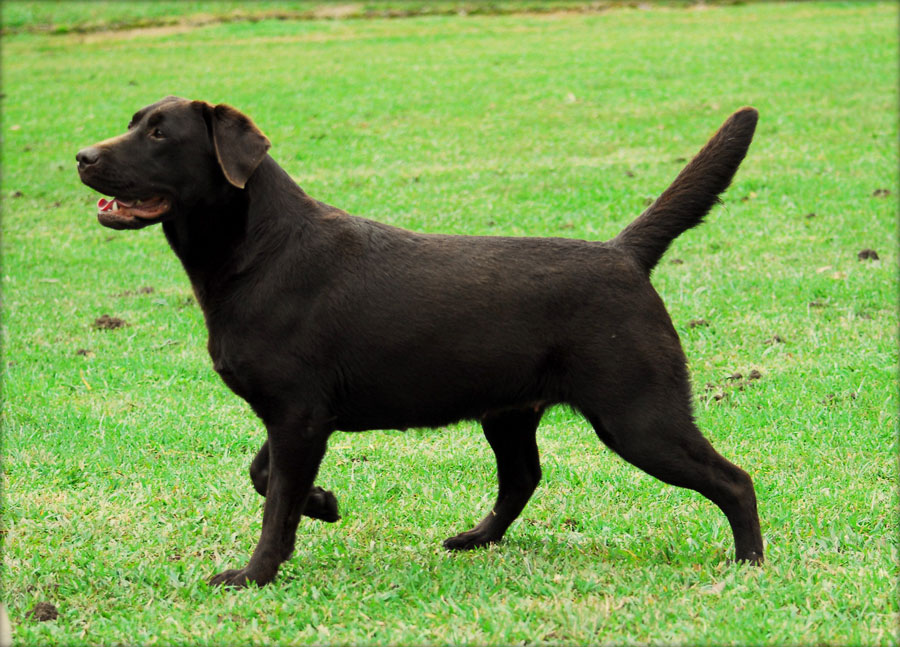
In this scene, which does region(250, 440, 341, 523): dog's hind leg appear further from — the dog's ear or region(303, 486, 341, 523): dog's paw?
the dog's ear

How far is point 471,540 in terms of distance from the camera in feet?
15.9

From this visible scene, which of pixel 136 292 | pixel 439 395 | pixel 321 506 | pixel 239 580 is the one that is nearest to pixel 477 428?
pixel 321 506

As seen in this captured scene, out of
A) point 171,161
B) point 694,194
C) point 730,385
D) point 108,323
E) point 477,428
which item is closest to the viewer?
point 171,161

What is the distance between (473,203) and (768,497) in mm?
8128

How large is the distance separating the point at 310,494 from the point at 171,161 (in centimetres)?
152

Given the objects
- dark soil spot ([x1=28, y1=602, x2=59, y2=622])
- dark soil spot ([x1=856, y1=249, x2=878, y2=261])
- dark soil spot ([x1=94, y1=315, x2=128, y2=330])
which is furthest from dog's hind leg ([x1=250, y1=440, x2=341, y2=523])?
dark soil spot ([x1=856, y1=249, x2=878, y2=261])

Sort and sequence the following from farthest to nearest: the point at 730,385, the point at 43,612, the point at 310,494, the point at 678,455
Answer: the point at 730,385
the point at 310,494
the point at 678,455
the point at 43,612

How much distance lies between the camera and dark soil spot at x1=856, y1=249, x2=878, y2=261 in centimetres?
980

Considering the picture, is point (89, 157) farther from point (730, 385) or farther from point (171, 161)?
point (730, 385)

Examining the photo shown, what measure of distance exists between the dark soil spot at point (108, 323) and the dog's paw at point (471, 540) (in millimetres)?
4872

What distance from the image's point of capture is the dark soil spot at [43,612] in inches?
160

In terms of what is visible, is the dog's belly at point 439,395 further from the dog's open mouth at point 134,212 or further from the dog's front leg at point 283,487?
the dog's open mouth at point 134,212

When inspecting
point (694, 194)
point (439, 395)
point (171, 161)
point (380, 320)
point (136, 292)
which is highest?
point (171, 161)

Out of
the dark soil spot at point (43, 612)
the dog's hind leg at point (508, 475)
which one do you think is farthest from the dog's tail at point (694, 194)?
the dark soil spot at point (43, 612)
